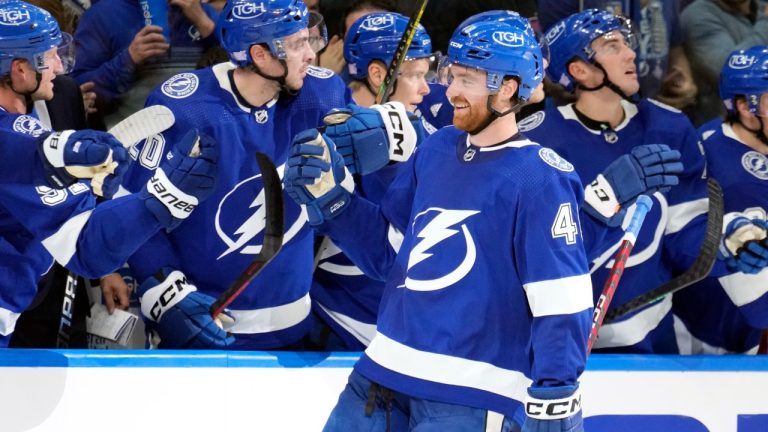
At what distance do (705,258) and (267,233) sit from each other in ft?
4.53

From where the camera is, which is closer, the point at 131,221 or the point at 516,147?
the point at 516,147

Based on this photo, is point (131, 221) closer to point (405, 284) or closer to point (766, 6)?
point (405, 284)

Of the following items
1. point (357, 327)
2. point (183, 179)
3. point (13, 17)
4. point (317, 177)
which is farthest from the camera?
point (357, 327)

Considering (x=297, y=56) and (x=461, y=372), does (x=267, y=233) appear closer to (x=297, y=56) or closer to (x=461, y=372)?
(x=297, y=56)

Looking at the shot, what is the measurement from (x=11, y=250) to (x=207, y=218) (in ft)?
1.91

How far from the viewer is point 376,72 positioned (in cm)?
462

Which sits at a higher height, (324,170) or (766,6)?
(324,170)

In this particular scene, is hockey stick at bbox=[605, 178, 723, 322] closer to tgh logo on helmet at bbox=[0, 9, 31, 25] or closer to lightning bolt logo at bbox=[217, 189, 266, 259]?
lightning bolt logo at bbox=[217, 189, 266, 259]

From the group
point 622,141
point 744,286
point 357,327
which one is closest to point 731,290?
point 744,286

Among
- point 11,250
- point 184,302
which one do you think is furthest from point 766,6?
point 11,250

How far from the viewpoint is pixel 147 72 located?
4.81m

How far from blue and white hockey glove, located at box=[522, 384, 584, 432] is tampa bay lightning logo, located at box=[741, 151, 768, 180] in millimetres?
1809

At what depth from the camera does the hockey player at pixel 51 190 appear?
354 centimetres

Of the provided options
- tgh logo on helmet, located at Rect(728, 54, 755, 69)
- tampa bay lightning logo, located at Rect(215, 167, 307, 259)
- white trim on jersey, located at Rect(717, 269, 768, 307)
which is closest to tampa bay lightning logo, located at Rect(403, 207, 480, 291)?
tampa bay lightning logo, located at Rect(215, 167, 307, 259)
